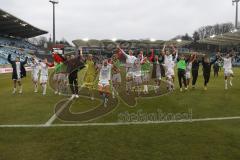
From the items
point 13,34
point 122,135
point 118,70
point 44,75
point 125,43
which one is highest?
point 13,34

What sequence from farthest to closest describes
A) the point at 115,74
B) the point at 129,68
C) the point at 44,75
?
the point at 44,75
the point at 129,68
the point at 115,74

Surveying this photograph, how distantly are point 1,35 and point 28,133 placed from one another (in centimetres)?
6912

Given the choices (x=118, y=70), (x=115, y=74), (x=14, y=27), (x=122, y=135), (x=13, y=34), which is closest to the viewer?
(x=122, y=135)

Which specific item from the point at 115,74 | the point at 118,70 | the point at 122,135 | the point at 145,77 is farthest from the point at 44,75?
the point at 122,135

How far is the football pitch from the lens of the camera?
739cm

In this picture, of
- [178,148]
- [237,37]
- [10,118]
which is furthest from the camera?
Answer: [237,37]

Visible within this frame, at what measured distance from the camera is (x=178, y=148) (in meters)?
7.76

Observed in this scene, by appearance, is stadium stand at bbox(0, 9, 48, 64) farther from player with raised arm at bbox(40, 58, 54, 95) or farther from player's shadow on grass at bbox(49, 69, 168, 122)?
player's shadow on grass at bbox(49, 69, 168, 122)

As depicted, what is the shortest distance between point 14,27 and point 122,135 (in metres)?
69.6

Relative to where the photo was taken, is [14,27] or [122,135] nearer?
[122,135]

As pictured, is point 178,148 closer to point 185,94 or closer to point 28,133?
point 28,133

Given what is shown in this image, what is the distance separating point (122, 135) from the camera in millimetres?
9031

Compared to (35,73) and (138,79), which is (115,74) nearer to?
(138,79)

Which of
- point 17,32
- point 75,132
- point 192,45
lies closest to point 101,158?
point 75,132
